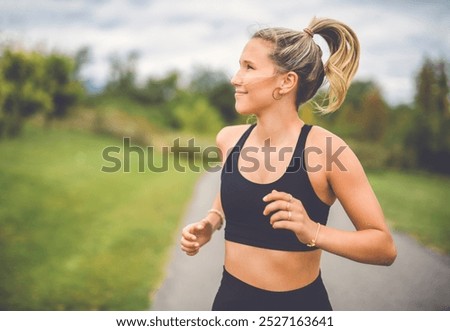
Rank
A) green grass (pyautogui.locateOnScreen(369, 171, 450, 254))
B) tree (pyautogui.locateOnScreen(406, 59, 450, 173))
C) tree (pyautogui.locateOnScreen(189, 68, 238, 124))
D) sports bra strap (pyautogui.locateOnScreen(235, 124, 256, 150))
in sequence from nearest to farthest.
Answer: sports bra strap (pyautogui.locateOnScreen(235, 124, 256, 150))
tree (pyautogui.locateOnScreen(406, 59, 450, 173))
green grass (pyautogui.locateOnScreen(369, 171, 450, 254))
tree (pyautogui.locateOnScreen(189, 68, 238, 124))

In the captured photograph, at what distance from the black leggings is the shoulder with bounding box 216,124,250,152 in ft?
1.87

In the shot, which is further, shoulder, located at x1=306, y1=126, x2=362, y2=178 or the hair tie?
the hair tie

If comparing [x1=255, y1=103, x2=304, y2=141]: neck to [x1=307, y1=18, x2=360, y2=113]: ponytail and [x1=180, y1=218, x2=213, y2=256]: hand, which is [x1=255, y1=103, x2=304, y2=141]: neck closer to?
[x1=307, y1=18, x2=360, y2=113]: ponytail

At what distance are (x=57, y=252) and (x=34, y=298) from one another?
1144 mm

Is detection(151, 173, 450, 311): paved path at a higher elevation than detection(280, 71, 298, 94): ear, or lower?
lower

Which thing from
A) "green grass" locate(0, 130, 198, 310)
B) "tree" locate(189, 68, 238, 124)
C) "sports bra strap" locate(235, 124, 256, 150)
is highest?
"sports bra strap" locate(235, 124, 256, 150)

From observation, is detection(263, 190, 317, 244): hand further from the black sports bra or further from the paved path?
the paved path

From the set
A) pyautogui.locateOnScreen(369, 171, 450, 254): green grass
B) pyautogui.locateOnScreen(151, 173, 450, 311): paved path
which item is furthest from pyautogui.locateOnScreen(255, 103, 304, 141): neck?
pyautogui.locateOnScreen(369, 171, 450, 254): green grass

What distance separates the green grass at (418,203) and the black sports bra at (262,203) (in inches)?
131

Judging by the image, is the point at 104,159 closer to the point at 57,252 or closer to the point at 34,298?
the point at 57,252

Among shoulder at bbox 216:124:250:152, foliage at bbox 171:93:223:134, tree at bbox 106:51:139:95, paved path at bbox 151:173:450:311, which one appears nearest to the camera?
shoulder at bbox 216:124:250:152

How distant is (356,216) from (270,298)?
1.61 feet

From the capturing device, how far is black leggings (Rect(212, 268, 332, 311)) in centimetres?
149

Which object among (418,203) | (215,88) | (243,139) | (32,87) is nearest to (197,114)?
(215,88)
